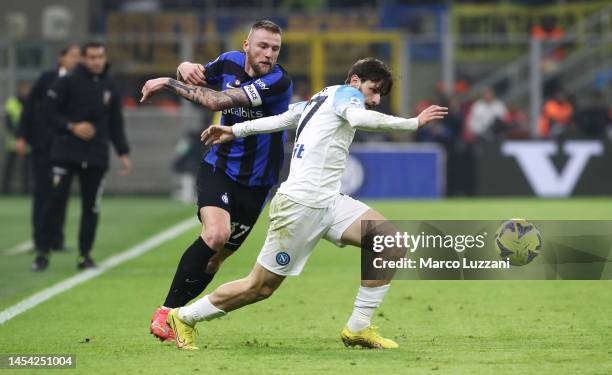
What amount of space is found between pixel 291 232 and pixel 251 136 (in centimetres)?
107

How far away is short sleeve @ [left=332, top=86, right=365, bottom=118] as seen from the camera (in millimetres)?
7926

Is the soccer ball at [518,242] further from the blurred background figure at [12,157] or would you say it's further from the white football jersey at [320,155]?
the blurred background figure at [12,157]

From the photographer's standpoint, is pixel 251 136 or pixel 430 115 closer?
pixel 430 115

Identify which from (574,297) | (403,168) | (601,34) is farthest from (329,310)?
(601,34)

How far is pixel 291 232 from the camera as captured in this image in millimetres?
8086

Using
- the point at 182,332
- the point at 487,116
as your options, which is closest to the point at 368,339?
the point at 182,332

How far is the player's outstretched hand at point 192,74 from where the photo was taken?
8.86m

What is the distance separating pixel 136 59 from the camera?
86.2ft

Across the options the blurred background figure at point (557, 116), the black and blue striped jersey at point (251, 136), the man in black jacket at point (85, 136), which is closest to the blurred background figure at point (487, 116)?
the blurred background figure at point (557, 116)

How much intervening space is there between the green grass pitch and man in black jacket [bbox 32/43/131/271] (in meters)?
0.51

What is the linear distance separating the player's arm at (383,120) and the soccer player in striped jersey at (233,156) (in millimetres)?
1113

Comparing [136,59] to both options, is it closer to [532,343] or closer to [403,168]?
[403,168]

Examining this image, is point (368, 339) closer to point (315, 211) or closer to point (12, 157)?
point (315, 211)

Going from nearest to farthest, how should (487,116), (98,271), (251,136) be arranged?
1. (251,136)
2. (98,271)
3. (487,116)
